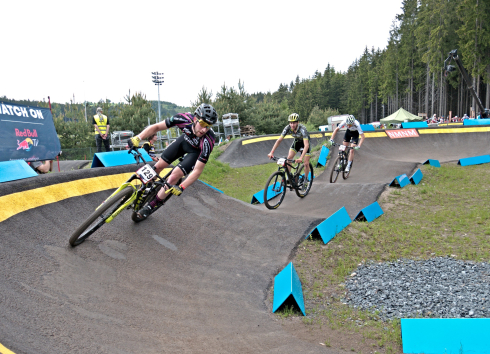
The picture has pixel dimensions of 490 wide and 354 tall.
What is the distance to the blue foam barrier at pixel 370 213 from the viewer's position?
9570 millimetres

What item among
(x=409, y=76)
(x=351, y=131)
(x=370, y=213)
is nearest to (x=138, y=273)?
(x=370, y=213)

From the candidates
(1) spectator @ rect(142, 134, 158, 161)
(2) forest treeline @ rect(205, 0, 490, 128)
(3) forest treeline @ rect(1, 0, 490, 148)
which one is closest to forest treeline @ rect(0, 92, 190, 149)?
(3) forest treeline @ rect(1, 0, 490, 148)

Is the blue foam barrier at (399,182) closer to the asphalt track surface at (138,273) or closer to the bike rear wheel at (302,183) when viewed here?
the bike rear wheel at (302,183)

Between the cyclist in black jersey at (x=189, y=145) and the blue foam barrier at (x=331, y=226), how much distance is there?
130 inches

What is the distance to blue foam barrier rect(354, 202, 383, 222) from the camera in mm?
9570

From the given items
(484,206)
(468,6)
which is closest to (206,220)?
(484,206)

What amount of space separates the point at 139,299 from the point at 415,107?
3970 inches

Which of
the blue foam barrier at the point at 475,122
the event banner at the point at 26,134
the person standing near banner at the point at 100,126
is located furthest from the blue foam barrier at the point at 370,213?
the blue foam barrier at the point at 475,122

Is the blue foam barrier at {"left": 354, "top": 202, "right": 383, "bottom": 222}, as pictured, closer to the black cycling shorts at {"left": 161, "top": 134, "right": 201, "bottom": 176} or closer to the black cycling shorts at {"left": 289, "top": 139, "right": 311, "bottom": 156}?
the black cycling shorts at {"left": 289, "top": 139, "right": 311, "bottom": 156}

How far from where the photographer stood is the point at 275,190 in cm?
1052

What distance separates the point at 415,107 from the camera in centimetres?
9050

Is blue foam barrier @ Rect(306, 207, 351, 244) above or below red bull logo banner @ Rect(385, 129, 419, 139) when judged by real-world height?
below

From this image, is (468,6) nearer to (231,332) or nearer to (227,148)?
(227,148)

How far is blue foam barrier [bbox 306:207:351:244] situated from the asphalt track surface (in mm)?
436
